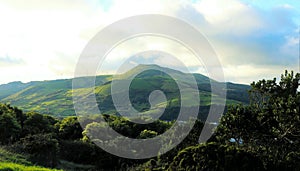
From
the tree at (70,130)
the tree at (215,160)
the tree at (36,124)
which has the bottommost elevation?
the tree at (70,130)

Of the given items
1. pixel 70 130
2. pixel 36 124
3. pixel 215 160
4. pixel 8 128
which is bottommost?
pixel 70 130

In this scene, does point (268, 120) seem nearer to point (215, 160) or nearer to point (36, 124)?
point (215, 160)

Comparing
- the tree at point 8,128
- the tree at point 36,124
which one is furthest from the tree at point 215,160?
the tree at point 36,124

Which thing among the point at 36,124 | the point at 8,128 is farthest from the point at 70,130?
the point at 8,128

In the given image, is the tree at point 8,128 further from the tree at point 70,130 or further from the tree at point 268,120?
the tree at point 268,120

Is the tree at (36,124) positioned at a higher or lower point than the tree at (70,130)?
higher

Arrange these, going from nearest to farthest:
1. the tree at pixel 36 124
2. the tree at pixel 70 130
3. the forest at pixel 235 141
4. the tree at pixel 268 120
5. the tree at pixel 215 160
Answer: the tree at pixel 215 160 < the forest at pixel 235 141 < the tree at pixel 268 120 < the tree at pixel 36 124 < the tree at pixel 70 130

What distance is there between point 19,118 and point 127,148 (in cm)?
2096

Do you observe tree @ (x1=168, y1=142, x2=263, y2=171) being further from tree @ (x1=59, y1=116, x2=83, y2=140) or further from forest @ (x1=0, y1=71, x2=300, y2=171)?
tree @ (x1=59, y1=116, x2=83, y2=140)

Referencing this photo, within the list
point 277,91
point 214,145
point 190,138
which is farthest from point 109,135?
point 214,145

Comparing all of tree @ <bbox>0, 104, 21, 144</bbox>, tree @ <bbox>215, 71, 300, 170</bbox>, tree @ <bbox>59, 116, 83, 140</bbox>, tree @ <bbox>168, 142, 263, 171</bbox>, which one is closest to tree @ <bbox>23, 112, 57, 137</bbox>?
tree @ <bbox>59, 116, 83, 140</bbox>

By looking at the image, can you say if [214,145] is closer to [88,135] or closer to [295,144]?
[295,144]

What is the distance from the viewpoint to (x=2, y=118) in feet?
151

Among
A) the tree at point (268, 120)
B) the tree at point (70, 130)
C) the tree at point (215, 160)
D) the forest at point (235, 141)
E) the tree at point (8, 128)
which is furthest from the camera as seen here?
the tree at point (70, 130)
